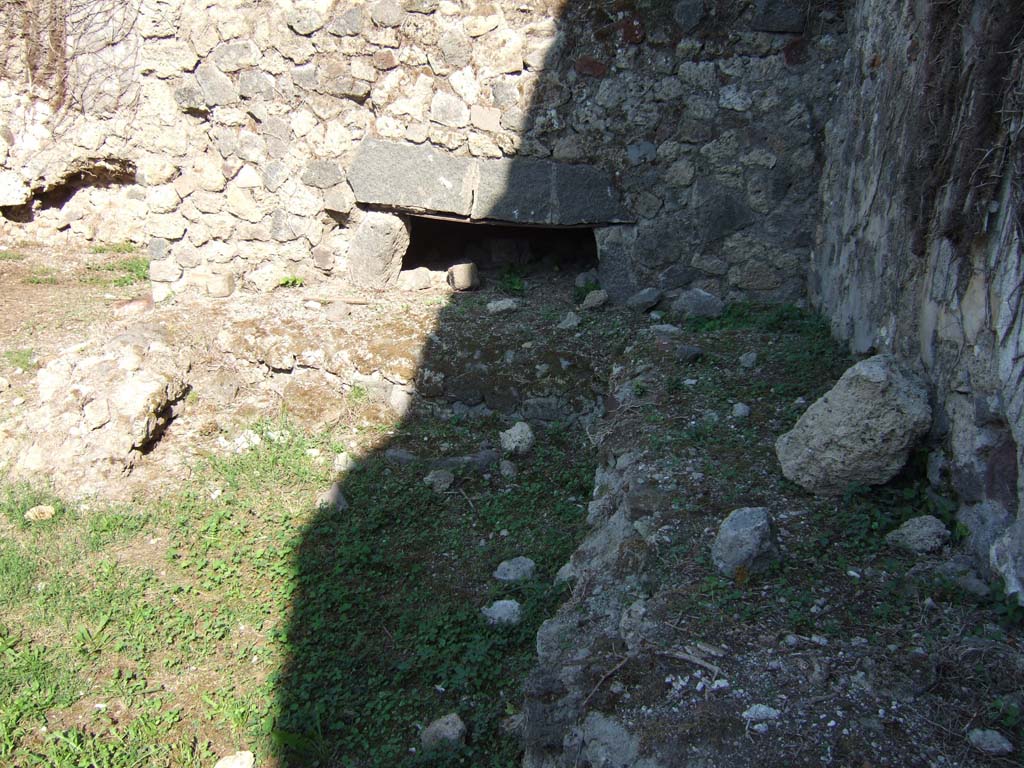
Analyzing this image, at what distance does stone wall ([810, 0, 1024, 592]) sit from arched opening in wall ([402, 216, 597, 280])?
6.83 ft

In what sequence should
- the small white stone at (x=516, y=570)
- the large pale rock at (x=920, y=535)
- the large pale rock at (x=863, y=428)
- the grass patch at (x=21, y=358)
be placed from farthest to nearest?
the grass patch at (x=21, y=358) < the small white stone at (x=516, y=570) < the large pale rock at (x=863, y=428) < the large pale rock at (x=920, y=535)

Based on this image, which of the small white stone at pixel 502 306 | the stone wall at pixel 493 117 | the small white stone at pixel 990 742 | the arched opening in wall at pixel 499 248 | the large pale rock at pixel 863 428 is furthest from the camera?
the arched opening in wall at pixel 499 248

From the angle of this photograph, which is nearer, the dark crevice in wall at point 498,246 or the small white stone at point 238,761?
the small white stone at point 238,761

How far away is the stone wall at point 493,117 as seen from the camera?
435 centimetres

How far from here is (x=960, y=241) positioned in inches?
94.8

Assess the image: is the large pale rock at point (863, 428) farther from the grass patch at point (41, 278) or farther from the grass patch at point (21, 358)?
the grass patch at point (41, 278)

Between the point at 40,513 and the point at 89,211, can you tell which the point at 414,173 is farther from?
the point at 89,211

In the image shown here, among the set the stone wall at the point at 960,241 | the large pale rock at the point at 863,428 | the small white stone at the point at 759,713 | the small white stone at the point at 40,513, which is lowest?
the small white stone at the point at 40,513

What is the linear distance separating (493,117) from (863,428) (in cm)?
281

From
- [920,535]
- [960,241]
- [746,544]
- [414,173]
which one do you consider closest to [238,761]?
[746,544]

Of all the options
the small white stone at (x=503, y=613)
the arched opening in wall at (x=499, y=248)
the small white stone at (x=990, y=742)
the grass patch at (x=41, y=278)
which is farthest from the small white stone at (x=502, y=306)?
the small white stone at (x=990, y=742)

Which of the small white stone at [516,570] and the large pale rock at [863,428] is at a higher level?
the large pale rock at [863,428]

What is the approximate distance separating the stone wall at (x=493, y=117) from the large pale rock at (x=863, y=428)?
6.73ft

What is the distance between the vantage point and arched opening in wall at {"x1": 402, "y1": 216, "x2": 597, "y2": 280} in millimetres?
5219
